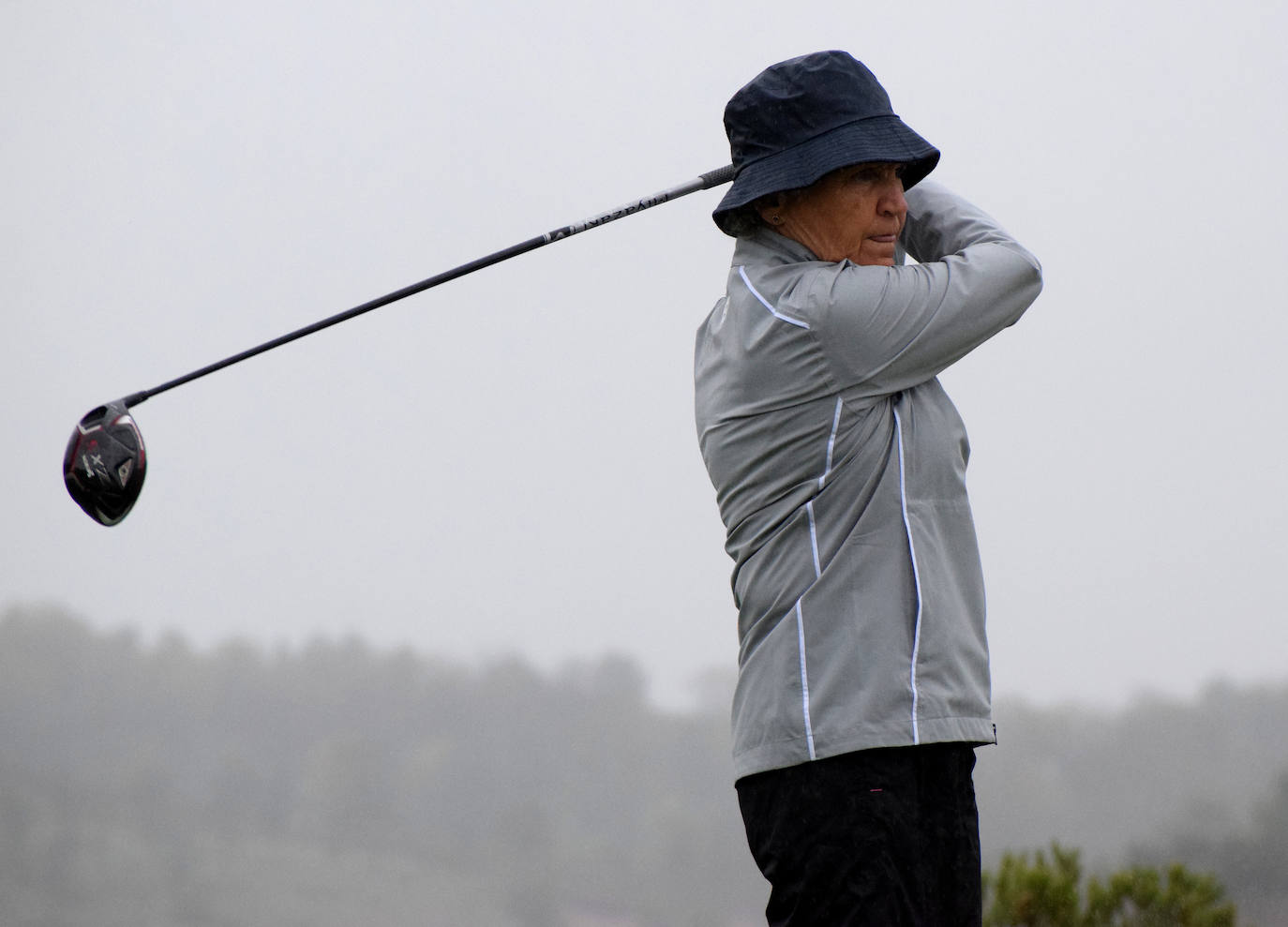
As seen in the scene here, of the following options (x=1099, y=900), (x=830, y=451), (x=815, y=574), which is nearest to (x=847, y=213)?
(x=830, y=451)

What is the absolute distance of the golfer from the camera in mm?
1197

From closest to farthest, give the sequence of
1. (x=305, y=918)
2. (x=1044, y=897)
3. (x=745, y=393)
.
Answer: (x=745, y=393) → (x=1044, y=897) → (x=305, y=918)

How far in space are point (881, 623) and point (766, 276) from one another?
35 cm

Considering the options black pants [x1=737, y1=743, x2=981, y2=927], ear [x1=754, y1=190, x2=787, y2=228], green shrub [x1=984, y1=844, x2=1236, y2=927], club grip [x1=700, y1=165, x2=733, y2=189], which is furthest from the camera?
green shrub [x1=984, y1=844, x2=1236, y2=927]

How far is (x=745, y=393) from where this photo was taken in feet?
4.35

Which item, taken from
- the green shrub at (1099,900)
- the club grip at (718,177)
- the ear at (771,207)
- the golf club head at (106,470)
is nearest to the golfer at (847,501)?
the ear at (771,207)

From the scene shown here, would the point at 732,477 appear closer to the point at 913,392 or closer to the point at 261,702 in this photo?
the point at 913,392

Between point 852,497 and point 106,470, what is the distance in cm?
91

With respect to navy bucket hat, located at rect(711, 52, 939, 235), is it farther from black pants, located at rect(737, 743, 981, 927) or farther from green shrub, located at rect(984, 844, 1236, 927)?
green shrub, located at rect(984, 844, 1236, 927)

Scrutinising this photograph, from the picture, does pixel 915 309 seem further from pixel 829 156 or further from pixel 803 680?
pixel 803 680

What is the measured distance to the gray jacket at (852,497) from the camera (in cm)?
122

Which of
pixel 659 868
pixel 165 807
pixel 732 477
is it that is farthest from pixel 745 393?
pixel 165 807

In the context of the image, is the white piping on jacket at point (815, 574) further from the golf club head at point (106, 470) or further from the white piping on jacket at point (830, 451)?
the golf club head at point (106, 470)

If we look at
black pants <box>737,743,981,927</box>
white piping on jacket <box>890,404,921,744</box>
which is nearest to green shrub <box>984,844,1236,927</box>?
black pants <box>737,743,981,927</box>
